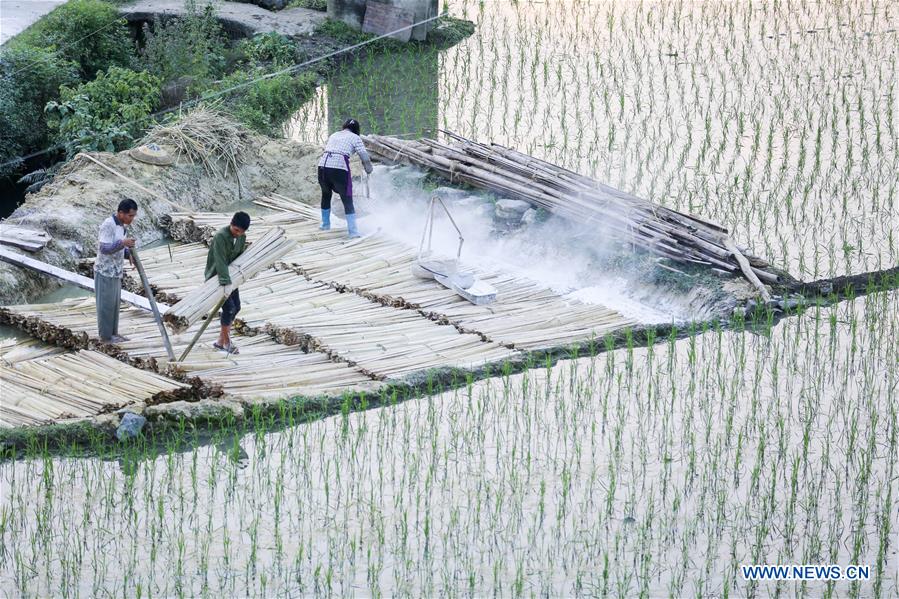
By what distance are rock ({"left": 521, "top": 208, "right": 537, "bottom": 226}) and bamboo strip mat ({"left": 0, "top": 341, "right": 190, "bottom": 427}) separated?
3.33 meters

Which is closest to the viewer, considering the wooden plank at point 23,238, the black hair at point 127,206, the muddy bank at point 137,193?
the black hair at point 127,206

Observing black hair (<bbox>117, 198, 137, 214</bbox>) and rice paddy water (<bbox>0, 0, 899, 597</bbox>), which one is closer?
rice paddy water (<bbox>0, 0, 899, 597</bbox>)

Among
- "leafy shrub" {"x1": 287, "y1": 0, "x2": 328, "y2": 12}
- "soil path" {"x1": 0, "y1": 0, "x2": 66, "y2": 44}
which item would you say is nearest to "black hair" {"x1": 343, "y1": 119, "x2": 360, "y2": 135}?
"soil path" {"x1": 0, "y1": 0, "x2": 66, "y2": 44}

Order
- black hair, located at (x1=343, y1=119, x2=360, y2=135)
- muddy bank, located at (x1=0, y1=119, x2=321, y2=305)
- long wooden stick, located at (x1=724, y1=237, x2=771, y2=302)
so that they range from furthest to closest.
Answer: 1. black hair, located at (x1=343, y1=119, x2=360, y2=135)
2. muddy bank, located at (x1=0, y1=119, x2=321, y2=305)
3. long wooden stick, located at (x1=724, y1=237, x2=771, y2=302)

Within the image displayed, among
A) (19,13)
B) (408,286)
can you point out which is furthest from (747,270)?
(19,13)

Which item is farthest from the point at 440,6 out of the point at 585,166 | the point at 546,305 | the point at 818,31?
the point at 546,305

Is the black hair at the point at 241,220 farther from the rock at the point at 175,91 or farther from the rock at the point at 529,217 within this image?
the rock at the point at 175,91

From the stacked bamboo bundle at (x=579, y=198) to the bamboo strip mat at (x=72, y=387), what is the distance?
347cm

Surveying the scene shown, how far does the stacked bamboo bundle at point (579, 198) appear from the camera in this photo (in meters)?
8.75

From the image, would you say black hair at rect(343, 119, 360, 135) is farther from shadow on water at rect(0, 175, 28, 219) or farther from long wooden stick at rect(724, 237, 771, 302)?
shadow on water at rect(0, 175, 28, 219)

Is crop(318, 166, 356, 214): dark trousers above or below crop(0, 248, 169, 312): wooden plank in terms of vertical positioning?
above

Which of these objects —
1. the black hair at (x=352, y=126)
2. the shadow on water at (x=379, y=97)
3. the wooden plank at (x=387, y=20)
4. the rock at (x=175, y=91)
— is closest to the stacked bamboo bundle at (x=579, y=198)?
the black hair at (x=352, y=126)

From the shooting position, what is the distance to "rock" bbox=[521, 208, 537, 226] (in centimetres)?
949

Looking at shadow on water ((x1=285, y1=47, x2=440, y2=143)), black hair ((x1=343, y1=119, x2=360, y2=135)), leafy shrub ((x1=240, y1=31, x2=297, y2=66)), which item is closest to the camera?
black hair ((x1=343, y1=119, x2=360, y2=135))
